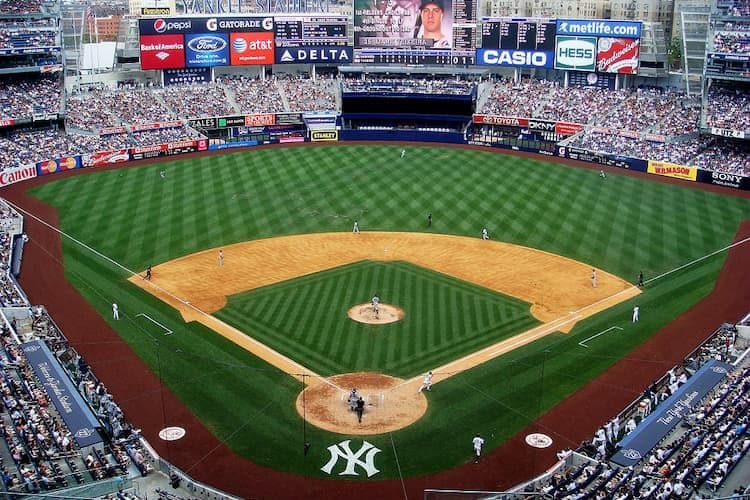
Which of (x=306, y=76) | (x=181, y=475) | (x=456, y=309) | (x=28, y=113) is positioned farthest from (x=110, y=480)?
(x=306, y=76)

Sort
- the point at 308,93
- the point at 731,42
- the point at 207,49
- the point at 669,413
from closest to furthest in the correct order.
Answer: the point at 669,413
the point at 731,42
the point at 207,49
the point at 308,93

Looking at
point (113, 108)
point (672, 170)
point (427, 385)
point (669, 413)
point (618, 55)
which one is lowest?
point (427, 385)

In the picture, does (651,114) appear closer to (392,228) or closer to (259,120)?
(392,228)

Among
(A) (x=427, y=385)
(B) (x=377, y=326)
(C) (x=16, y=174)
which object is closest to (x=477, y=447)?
(A) (x=427, y=385)

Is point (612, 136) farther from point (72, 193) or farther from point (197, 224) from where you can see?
point (72, 193)

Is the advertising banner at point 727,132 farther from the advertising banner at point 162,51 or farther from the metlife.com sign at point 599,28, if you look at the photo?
the advertising banner at point 162,51

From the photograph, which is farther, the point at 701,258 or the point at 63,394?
the point at 701,258

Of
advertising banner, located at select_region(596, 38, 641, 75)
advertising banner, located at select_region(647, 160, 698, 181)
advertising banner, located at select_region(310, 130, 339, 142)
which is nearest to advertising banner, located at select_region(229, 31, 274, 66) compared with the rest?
advertising banner, located at select_region(310, 130, 339, 142)
